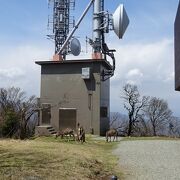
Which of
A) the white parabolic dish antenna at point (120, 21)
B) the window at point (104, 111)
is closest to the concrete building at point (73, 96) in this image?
the window at point (104, 111)

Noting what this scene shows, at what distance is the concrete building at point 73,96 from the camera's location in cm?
3628

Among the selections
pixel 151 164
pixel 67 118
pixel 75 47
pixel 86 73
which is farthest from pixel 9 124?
pixel 151 164

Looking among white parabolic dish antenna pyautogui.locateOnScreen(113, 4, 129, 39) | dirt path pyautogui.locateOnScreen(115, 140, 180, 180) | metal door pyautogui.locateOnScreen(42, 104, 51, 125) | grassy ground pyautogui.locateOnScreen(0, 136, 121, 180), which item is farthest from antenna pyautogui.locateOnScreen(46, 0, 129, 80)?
grassy ground pyautogui.locateOnScreen(0, 136, 121, 180)

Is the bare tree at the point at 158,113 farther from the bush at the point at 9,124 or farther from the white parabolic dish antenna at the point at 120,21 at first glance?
the bush at the point at 9,124

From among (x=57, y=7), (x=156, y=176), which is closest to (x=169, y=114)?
(x=57, y=7)

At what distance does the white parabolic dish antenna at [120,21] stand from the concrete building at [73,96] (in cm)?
305

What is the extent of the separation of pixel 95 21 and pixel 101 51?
3.10 metres

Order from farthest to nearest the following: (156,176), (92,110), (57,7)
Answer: (57,7)
(92,110)
(156,176)

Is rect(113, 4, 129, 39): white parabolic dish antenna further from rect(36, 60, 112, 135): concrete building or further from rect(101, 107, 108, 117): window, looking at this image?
rect(101, 107, 108, 117): window

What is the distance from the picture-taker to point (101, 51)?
3750 cm

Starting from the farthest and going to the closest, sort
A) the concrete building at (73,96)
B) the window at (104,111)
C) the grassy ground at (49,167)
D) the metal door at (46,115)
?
the metal door at (46,115), the window at (104,111), the concrete building at (73,96), the grassy ground at (49,167)

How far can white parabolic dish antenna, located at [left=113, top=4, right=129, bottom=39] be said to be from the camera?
3584 centimetres

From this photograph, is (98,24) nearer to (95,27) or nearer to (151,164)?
(95,27)

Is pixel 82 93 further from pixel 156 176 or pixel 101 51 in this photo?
pixel 156 176
